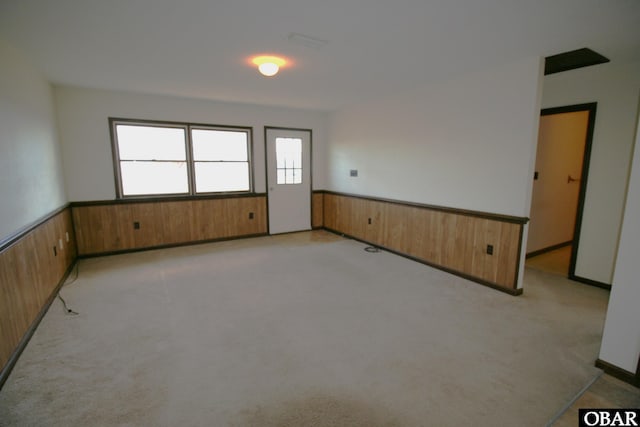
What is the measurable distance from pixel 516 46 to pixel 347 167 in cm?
337

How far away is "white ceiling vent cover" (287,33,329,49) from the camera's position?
98.4 inches

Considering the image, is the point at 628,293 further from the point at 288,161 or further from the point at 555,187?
the point at 288,161

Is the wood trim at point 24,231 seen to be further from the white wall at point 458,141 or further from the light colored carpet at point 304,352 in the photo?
the white wall at point 458,141

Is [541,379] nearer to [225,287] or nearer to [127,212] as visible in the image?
[225,287]

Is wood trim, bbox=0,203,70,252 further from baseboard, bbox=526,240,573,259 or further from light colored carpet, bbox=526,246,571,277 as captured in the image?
baseboard, bbox=526,240,573,259

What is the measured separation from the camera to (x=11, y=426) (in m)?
1.62

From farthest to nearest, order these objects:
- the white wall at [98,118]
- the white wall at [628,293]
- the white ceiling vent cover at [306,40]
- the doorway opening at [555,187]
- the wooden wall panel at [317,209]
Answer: the wooden wall panel at [317,209], the doorway opening at [555,187], the white wall at [98,118], the white ceiling vent cover at [306,40], the white wall at [628,293]

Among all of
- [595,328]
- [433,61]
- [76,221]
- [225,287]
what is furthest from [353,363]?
[76,221]

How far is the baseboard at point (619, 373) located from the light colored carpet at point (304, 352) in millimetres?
61

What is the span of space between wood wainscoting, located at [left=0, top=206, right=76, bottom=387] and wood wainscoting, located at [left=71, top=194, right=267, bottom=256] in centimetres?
84

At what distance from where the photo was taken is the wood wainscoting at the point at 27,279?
2.09m

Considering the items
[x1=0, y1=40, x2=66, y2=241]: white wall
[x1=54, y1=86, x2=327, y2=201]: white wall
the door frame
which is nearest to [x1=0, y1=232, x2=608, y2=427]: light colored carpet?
the door frame

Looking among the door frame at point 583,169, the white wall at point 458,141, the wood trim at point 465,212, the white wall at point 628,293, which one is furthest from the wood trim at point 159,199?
the white wall at point 628,293

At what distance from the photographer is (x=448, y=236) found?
3.92 m
